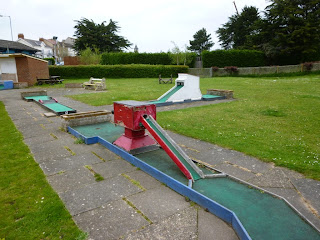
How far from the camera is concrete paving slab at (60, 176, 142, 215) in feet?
11.7

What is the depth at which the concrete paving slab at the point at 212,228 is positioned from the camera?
9.43 ft

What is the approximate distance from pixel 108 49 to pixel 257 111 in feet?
161

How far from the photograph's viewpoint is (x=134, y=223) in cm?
313

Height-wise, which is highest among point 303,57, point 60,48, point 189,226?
point 60,48

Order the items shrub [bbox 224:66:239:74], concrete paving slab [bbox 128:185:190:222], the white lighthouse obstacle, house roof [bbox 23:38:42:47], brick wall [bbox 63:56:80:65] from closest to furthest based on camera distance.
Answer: concrete paving slab [bbox 128:185:190:222] < the white lighthouse obstacle < shrub [bbox 224:66:239:74] < brick wall [bbox 63:56:80:65] < house roof [bbox 23:38:42:47]

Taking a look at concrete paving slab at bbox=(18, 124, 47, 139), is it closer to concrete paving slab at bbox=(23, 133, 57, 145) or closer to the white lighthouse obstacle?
concrete paving slab at bbox=(23, 133, 57, 145)

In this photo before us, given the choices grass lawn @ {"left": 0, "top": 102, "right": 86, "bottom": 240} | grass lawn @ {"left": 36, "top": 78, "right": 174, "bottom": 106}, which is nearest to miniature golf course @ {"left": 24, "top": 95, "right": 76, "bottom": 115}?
grass lawn @ {"left": 36, "top": 78, "right": 174, "bottom": 106}

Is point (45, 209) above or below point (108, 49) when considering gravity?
below

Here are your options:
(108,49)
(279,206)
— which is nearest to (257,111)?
(279,206)

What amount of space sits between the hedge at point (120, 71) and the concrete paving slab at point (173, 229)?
31.5 m

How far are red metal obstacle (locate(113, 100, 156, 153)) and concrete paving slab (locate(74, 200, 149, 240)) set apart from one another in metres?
2.03

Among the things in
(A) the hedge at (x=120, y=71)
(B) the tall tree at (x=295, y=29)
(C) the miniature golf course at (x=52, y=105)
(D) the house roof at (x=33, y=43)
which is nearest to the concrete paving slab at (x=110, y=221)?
(C) the miniature golf course at (x=52, y=105)

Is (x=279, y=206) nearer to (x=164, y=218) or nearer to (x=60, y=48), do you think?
(x=164, y=218)

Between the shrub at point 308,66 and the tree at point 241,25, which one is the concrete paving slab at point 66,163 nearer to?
the shrub at point 308,66
